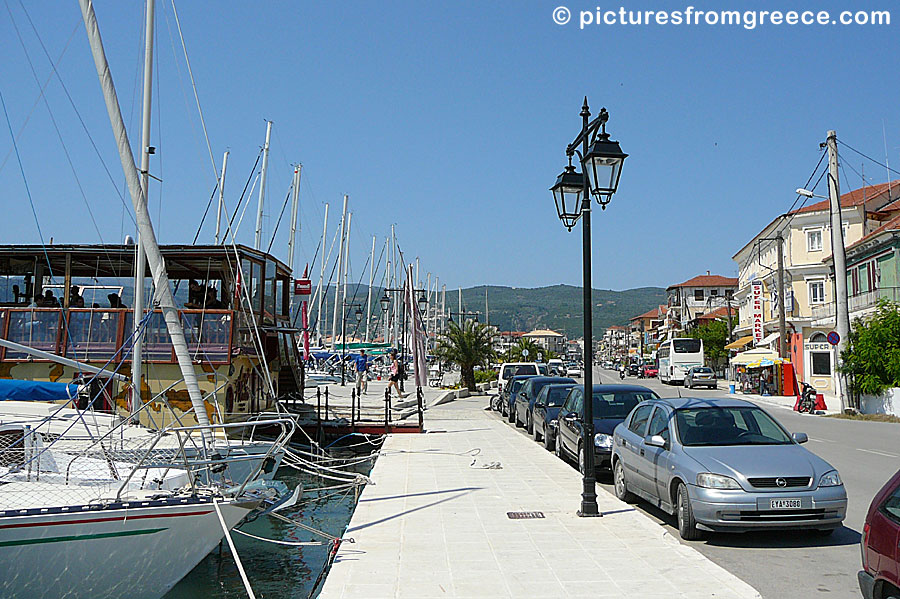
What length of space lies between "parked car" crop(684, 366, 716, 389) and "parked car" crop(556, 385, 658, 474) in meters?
41.8

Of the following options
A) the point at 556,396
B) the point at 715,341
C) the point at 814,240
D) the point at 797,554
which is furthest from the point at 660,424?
the point at 715,341

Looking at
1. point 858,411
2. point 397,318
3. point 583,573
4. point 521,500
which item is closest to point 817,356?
point 858,411

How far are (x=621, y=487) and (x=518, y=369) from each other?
28.0 metres

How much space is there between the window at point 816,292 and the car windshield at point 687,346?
31.2 ft

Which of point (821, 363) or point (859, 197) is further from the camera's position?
point (859, 197)

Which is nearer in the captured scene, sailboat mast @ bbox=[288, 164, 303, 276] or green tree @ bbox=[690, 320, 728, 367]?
sailboat mast @ bbox=[288, 164, 303, 276]

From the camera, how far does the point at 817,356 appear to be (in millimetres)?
50219

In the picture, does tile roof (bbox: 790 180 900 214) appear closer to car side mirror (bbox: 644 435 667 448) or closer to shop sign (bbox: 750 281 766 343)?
shop sign (bbox: 750 281 766 343)

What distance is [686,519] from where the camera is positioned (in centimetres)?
955

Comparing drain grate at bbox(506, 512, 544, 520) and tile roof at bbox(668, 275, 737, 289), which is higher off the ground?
tile roof at bbox(668, 275, 737, 289)

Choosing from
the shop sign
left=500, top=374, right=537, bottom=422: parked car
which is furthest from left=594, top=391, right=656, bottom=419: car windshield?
the shop sign

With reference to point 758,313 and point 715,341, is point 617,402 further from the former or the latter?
point 715,341

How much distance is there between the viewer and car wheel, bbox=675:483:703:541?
372 inches

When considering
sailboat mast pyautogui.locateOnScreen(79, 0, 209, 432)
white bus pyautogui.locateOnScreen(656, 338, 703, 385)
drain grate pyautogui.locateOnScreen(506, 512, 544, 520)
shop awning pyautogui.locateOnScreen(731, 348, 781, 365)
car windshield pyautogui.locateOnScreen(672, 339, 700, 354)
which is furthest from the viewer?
car windshield pyautogui.locateOnScreen(672, 339, 700, 354)
